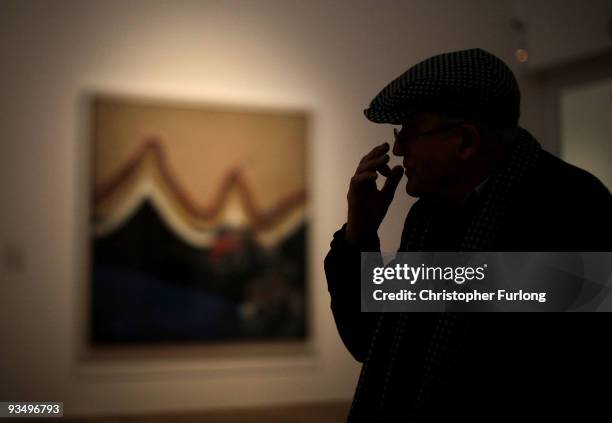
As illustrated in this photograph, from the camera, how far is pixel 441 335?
99 centimetres

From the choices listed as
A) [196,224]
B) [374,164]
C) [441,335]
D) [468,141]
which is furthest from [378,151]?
[196,224]

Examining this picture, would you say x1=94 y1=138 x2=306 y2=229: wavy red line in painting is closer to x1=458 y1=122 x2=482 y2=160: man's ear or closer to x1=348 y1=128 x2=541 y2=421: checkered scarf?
x1=348 y1=128 x2=541 y2=421: checkered scarf

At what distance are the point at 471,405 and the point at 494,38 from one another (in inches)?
39.6

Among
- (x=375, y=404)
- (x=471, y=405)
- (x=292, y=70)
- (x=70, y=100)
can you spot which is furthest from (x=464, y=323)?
(x=70, y=100)

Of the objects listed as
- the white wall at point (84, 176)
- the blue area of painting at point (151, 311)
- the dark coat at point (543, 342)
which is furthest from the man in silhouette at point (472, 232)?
the blue area of painting at point (151, 311)

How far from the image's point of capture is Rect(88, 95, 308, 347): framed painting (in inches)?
135

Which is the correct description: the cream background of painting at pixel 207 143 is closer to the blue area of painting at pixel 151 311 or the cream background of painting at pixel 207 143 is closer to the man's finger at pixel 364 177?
the blue area of painting at pixel 151 311

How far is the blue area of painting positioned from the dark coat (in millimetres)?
2611

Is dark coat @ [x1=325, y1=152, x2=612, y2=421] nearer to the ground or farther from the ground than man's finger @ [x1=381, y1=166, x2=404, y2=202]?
nearer to the ground

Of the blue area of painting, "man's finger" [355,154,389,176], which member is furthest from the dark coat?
the blue area of painting

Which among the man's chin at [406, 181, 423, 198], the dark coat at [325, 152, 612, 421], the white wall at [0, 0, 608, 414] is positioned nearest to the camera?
the dark coat at [325, 152, 612, 421]

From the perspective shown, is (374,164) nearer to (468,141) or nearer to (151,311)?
(468,141)

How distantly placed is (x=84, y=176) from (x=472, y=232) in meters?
2.79

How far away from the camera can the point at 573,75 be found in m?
1.98
